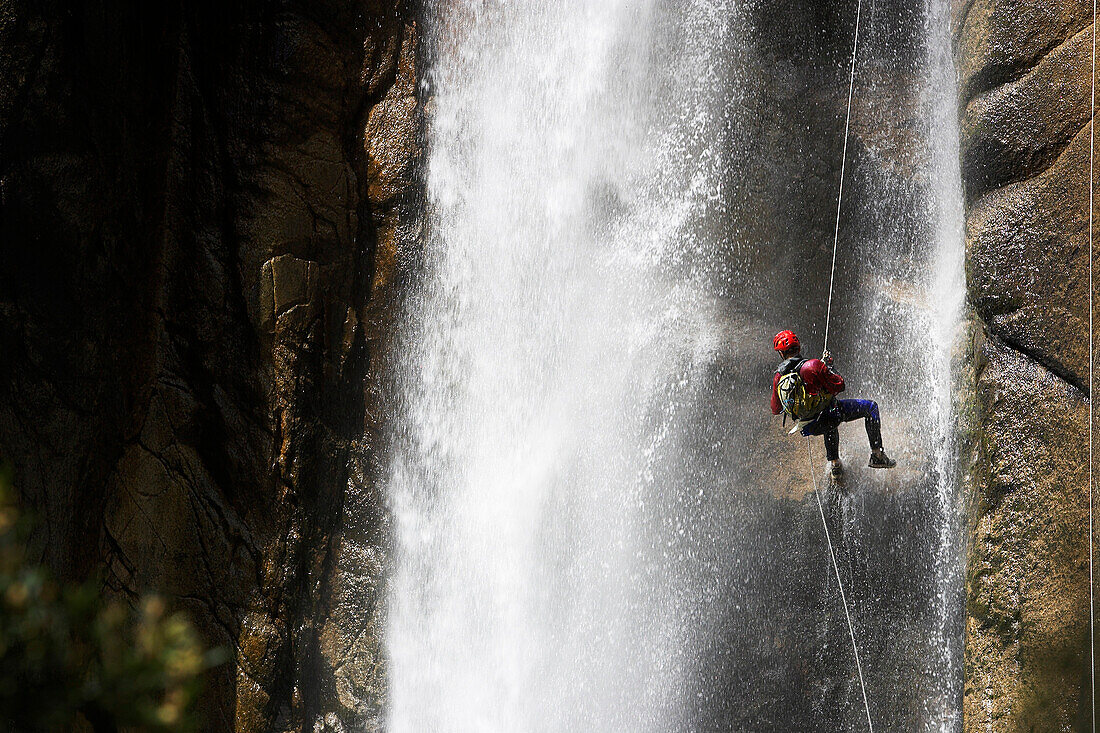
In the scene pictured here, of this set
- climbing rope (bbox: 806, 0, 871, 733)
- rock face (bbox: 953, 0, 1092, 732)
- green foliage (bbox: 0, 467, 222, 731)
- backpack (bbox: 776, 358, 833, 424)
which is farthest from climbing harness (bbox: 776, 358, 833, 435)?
green foliage (bbox: 0, 467, 222, 731)

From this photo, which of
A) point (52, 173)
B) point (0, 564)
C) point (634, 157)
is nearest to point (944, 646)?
point (634, 157)

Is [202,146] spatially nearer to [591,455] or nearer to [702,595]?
[591,455]

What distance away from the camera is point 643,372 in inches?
275

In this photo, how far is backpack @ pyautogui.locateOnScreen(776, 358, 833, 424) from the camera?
5082 millimetres

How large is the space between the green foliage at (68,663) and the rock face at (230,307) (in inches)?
194

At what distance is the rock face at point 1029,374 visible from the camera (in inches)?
202

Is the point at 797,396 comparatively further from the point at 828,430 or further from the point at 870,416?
the point at 870,416

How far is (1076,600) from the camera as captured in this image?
16.7 feet

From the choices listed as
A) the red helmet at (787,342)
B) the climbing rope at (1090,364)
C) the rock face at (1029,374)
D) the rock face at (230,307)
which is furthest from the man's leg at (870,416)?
the rock face at (230,307)

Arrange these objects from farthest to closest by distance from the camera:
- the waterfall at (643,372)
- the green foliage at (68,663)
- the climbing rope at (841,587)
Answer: the waterfall at (643,372) < the climbing rope at (841,587) < the green foliage at (68,663)

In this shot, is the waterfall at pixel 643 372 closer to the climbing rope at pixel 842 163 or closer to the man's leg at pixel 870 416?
the climbing rope at pixel 842 163

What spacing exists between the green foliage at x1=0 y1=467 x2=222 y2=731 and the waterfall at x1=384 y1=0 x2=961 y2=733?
5.60 metres

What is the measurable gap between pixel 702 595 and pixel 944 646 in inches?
66.4

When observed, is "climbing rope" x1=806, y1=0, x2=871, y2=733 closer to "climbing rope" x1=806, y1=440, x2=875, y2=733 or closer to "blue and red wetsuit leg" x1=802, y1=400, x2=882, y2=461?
"climbing rope" x1=806, y1=440, x2=875, y2=733
